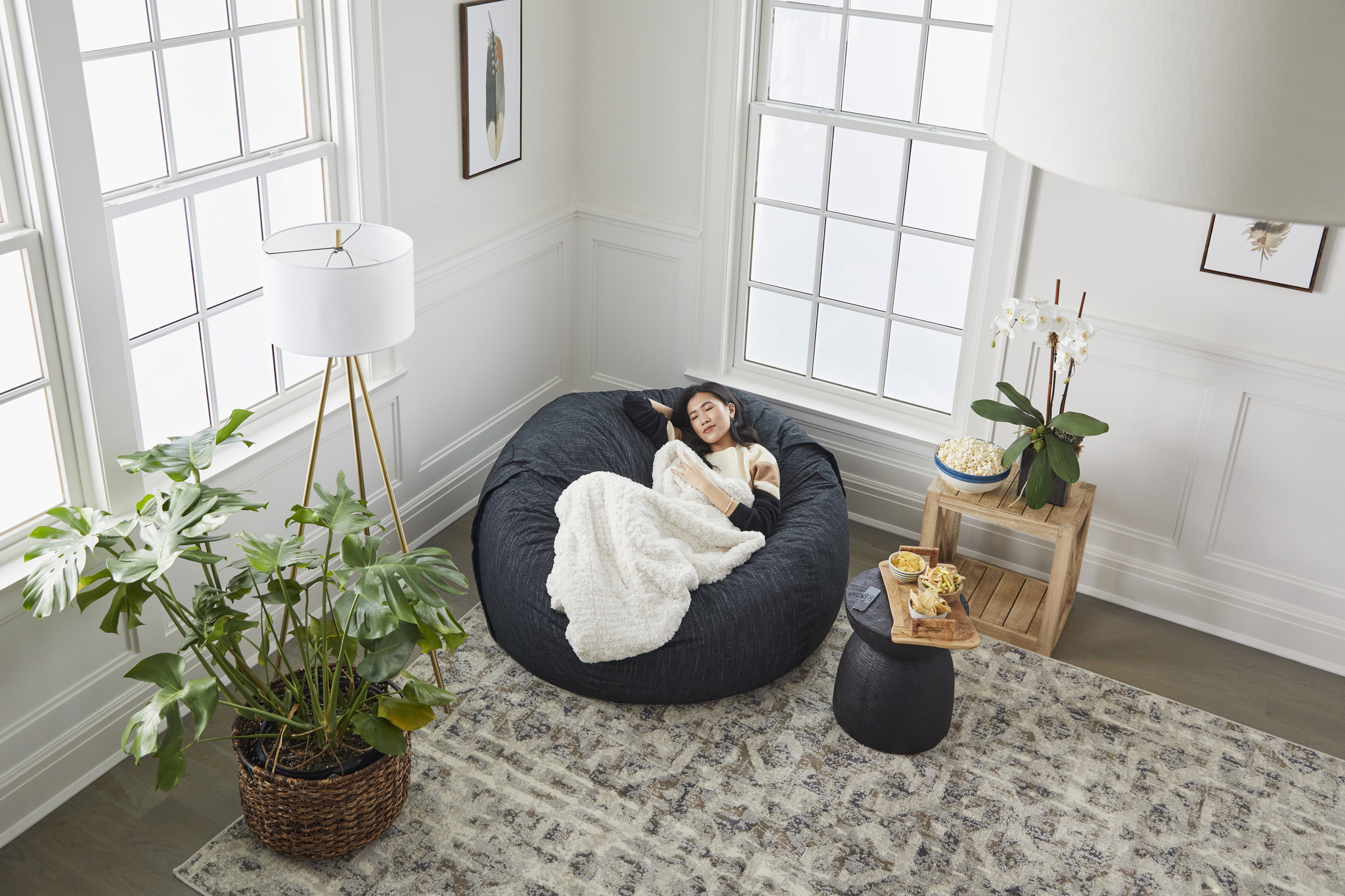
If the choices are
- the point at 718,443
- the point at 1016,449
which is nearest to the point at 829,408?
the point at 718,443

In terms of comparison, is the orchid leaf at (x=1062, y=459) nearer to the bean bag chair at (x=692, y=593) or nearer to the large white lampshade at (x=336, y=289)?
the bean bag chair at (x=692, y=593)

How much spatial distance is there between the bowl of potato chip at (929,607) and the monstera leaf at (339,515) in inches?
63.3

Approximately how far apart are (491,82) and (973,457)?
236cm

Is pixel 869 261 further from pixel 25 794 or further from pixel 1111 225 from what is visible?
pixel 25 794

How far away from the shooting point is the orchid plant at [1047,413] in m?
3.62

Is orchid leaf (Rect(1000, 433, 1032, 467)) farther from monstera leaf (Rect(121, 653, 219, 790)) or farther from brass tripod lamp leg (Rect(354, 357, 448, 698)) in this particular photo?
monstera leaf (Rect(121, 653, 219, 790))

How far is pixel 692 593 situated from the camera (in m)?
3.47

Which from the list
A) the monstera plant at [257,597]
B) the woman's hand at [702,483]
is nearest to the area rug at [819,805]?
the monstera plant at [257,597]

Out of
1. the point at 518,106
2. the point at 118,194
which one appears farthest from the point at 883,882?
the point at 518,106

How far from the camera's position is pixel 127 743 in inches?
99.0

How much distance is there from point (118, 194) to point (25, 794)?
5.65 ft

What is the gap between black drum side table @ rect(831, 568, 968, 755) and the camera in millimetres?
3250

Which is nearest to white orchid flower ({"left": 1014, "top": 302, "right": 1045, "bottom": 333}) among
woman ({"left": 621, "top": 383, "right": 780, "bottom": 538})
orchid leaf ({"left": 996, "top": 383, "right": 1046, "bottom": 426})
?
orchid leaf ({"left": 996, "top": 383, "right": 1046, "bottom": 426})

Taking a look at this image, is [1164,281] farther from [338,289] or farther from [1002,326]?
[338,289]
